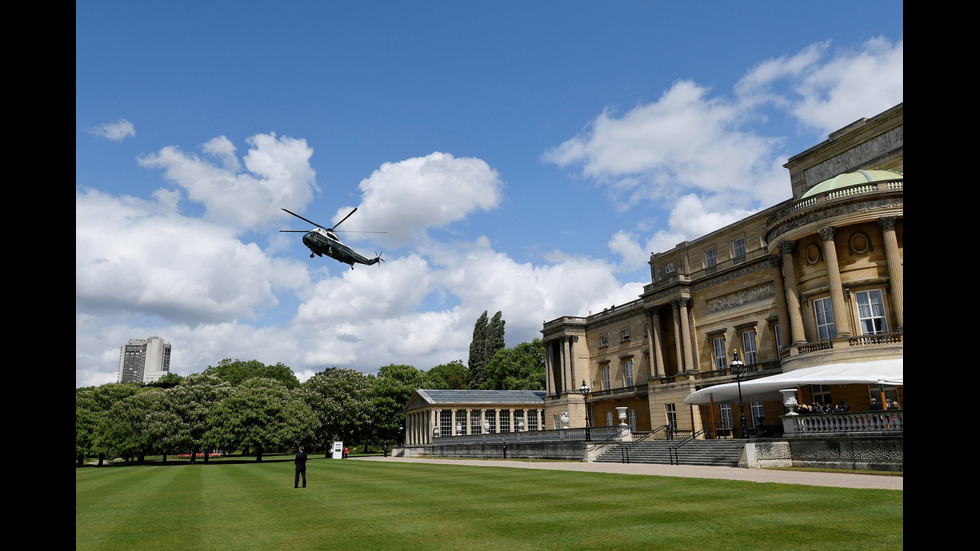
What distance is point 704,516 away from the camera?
13.4 metres

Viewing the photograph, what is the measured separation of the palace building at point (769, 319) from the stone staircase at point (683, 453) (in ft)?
9.11

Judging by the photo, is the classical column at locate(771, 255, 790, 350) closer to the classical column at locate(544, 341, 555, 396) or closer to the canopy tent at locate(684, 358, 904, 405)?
the canopy tent at locate(684, 358, 904, 405)

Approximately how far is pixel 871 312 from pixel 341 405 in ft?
195

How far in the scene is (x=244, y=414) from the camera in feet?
208

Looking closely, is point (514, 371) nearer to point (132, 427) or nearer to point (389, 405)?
point (389, 405)

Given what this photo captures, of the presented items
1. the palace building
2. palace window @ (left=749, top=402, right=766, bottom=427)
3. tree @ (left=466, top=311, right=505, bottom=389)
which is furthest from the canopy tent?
tree @ (left=466, top=311, right=505, bottom=389)

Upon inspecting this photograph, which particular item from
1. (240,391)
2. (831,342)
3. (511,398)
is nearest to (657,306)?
(831,342)

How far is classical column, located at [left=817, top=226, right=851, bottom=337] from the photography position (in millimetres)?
36562

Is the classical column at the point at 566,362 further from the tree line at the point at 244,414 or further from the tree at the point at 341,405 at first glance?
the tree at the point at 341,405
